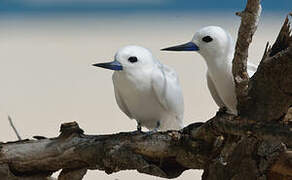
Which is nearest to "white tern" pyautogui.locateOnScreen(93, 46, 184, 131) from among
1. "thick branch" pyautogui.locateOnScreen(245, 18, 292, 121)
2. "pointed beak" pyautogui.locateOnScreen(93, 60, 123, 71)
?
"pointed beak" pyautogui.locateOnScreen(93, 60, 123, 71)

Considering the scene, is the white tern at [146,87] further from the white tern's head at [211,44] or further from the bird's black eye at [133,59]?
the white tern's head at [211,44]

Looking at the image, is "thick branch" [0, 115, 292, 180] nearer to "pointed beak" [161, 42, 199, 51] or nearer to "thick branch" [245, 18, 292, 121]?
"thick branch" [245, 18, 292, 121]

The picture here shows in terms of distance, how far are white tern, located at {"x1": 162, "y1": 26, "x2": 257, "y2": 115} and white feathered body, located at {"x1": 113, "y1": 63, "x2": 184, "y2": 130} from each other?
0.22 meters

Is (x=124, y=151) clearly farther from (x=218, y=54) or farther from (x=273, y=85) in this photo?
(x=273, y=85)

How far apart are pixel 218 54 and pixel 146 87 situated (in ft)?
1.08

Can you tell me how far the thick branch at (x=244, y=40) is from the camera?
1.96 meters

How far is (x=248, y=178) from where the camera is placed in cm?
221

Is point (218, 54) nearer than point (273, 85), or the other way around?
point (273, 85)

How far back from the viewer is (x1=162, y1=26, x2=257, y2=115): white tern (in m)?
2.31

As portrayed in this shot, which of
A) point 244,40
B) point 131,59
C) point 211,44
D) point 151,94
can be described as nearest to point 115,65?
point 131,59

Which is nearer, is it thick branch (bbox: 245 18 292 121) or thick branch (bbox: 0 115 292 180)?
thick branch (bbox: 245 18 292 121)

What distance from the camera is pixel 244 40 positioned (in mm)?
2004

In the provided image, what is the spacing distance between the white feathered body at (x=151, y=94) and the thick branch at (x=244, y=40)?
46 cm

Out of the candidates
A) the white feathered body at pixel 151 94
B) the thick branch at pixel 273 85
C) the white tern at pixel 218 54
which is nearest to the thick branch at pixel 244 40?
the thick branch at pixel 273 85
